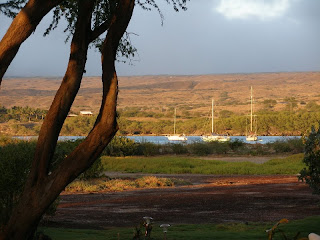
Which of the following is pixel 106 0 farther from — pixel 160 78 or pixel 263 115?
pixel 160 78

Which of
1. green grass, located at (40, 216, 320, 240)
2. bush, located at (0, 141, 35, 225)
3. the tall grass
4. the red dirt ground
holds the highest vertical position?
bush, located at (0, 141, 35, 225)

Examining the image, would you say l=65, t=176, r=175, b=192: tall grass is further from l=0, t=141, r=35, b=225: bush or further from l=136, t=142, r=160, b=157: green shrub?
l=136, t=142, r=160, b=157: green shrub

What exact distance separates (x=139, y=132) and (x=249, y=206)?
98.3m

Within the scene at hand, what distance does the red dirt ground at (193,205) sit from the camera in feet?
54.0

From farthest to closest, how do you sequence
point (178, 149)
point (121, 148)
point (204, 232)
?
point (178, 149)
point (121, 148)
point (204, 232)

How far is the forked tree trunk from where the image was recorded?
8.78 meters

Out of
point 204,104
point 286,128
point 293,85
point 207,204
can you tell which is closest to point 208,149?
point 207,204

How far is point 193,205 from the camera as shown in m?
19.7

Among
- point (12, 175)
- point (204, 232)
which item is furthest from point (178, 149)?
point (12, 175)

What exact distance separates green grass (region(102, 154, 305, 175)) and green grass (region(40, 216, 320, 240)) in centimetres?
1992

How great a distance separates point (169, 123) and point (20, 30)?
113 meters

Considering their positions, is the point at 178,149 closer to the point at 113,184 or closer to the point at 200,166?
the point at 200,166

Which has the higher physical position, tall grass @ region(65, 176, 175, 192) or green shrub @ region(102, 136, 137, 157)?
tall grass @ region(65, 176, 175, 192)

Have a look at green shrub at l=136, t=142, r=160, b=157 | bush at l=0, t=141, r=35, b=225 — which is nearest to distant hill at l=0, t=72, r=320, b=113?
green shrub at l=136, t=142, r=160, b=157
